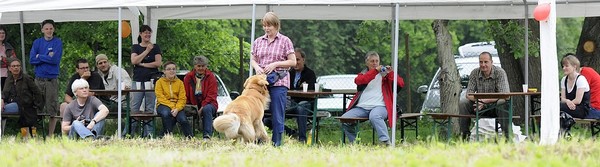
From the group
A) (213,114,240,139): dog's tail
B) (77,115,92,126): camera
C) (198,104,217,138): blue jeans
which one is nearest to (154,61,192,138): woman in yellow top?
(198,104,217,138): blue jeans

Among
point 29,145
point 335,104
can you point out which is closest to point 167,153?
point 29,145

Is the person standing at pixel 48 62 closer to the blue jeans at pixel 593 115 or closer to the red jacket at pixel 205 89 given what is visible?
the red jacket at pixel 205 89

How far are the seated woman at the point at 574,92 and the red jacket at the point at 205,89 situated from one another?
4.08m

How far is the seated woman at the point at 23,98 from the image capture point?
14227mm

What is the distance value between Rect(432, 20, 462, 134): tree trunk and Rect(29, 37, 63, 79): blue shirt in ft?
16.6

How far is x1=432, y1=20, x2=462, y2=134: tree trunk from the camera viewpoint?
16000mm

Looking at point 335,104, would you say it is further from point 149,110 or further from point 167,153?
point 167,153

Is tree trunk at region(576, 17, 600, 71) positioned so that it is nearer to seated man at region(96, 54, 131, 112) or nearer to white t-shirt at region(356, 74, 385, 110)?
white t-shirt at region(356, 74, 385, 110)

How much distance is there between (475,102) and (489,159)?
5.12 m

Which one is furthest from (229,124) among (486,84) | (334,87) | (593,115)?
(334,87)

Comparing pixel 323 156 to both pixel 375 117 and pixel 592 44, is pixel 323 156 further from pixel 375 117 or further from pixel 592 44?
pixel 592 44

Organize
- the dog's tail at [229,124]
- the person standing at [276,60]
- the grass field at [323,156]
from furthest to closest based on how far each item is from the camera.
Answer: the person standing at [276,60]
the dog's tail at [229,124]
the grass field at [323,156]

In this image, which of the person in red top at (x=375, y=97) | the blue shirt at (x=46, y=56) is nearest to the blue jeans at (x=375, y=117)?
the person in red top at (x=375, y=97)

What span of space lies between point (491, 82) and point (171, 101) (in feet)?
12.2
